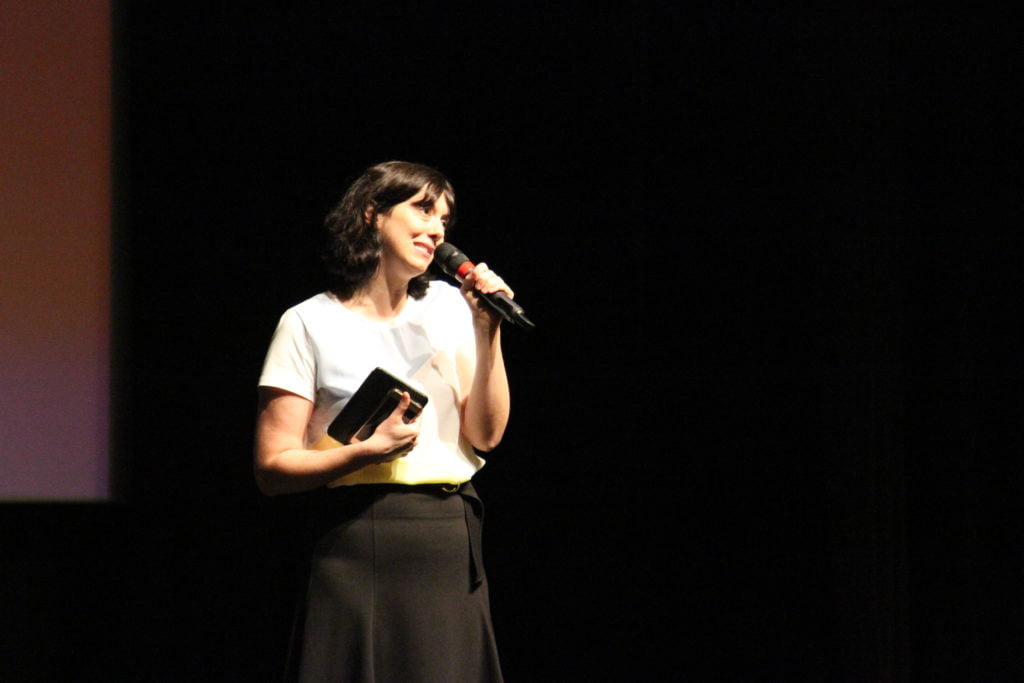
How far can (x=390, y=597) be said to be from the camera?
164 cm

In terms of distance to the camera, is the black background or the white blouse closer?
the white blouse

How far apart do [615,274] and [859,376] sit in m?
0.61

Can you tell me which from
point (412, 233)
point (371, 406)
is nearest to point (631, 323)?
point (412, 233)

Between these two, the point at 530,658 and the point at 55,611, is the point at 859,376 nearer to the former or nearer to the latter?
the point at 530,658

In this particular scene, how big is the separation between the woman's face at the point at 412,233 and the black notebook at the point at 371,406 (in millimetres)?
281

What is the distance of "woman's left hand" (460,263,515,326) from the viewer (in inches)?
63.8

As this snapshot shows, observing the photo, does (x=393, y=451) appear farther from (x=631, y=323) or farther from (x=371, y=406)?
(x=631, y=323)

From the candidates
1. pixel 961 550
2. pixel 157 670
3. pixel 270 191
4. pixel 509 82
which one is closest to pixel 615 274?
pixel 509 82

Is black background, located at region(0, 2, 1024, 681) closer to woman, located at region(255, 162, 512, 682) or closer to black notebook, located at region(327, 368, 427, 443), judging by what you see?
woman, located at region(255, 162, 512, 682)

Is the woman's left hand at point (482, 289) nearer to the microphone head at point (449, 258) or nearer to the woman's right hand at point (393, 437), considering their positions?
the microphone head at point (449, 258)

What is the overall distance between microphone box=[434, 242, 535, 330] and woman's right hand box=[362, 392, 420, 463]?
187mm

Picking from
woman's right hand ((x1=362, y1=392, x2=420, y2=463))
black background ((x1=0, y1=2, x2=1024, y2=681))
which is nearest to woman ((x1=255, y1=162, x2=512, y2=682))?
woman's right hand ((x1=362, y1=392, x2=420, y2=463))

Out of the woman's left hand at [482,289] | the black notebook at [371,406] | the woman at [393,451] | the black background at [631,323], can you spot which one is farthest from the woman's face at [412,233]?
the black background at [631,323]

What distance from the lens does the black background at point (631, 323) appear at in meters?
2.46
